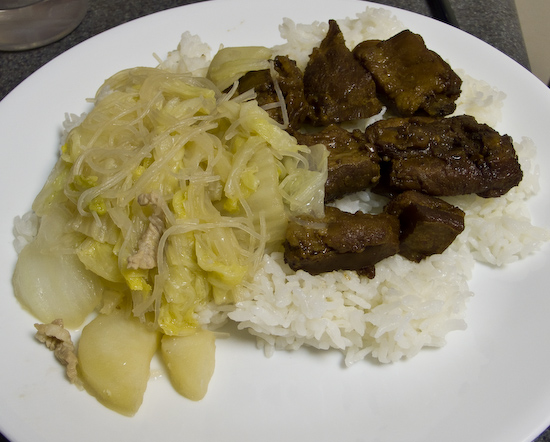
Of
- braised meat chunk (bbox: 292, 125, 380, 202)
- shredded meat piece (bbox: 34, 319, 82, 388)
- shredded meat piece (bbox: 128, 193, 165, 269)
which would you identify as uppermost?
shredded meat piece (bbox: 128, 193, 165, 269)

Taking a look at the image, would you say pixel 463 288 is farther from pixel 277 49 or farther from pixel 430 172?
pixel 277 49

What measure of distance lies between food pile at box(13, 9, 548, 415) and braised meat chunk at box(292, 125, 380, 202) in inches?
0.4

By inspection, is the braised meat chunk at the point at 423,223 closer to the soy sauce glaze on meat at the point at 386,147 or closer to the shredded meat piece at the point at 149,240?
Result: the soy sauce glaze on meat at the point at 386,147

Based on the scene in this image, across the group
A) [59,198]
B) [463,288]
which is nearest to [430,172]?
[463,288]

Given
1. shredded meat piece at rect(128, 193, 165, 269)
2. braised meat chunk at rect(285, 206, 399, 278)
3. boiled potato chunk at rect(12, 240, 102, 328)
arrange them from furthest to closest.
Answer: boiled potato chunk at rect(12, 240, 102, 328) < braised meat chunk at rect(285, 206, 399, 278) < shredded meat piece at rect(128, 193, 165, 269)

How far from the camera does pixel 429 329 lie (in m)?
2.83

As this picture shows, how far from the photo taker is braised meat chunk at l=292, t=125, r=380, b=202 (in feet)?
9.86

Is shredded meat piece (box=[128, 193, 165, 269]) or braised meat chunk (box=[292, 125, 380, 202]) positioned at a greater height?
shredded meat piece (box=[128, 193, 165, 269])

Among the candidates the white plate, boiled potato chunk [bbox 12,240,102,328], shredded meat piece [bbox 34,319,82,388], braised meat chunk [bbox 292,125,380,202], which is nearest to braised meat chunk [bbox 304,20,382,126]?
braised meat chunk [bbox 292,125,380,202]

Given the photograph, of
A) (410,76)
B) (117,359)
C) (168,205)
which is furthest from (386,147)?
(117,359)

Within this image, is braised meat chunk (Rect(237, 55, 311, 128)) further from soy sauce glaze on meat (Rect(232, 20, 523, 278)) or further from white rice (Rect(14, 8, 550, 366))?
white rice (Rect(14, 8, 550, 366))

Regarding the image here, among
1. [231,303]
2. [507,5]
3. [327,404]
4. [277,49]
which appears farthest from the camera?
[507,5]

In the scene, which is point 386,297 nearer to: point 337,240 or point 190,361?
point 337,240

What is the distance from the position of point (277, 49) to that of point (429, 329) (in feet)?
7.70
